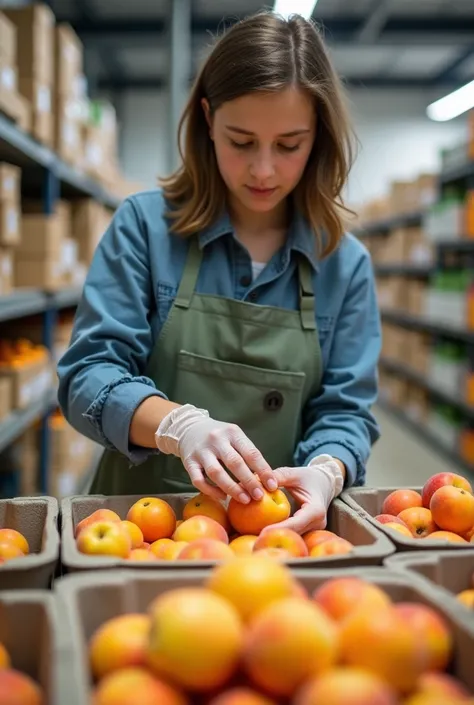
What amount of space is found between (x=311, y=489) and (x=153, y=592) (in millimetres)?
534

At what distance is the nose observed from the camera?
1.69m

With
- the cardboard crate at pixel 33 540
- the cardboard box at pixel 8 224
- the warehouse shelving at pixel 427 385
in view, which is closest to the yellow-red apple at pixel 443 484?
the cardboard crate at pixel 33 540

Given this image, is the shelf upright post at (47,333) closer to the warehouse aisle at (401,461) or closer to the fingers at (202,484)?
the warehouse aisle at (401,461)

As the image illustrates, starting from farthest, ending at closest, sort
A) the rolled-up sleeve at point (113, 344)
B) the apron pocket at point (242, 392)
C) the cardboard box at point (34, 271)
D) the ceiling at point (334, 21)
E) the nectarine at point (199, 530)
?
the ceiling at point (334, 21) < the cardboard box at point (34, 271) < the apron pocket at point (242, 392) < the rolled-up sleeve at point (113, 344) < the nectarine at point (199, 530)

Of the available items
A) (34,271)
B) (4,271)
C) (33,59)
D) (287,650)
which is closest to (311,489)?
(287,650)

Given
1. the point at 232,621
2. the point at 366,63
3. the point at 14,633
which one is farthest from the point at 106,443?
the point at 366,63

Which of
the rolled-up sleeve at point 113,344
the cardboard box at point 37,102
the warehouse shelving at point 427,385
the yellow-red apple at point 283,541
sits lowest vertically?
the warehouse shelving at point 427,385

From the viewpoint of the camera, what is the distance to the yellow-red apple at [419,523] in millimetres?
1428

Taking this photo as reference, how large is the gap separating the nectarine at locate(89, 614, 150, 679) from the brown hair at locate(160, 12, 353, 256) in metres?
1.16

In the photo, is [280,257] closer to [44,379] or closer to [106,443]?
[106,443]

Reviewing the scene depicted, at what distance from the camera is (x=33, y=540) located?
4.49 feet

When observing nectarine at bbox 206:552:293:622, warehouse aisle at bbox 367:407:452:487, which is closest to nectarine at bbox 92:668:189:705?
nectarine at bbox 206:552:293:622

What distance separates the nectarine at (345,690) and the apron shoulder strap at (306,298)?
1.20 m

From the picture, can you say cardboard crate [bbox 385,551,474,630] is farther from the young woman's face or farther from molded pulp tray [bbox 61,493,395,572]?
the young woman's face
